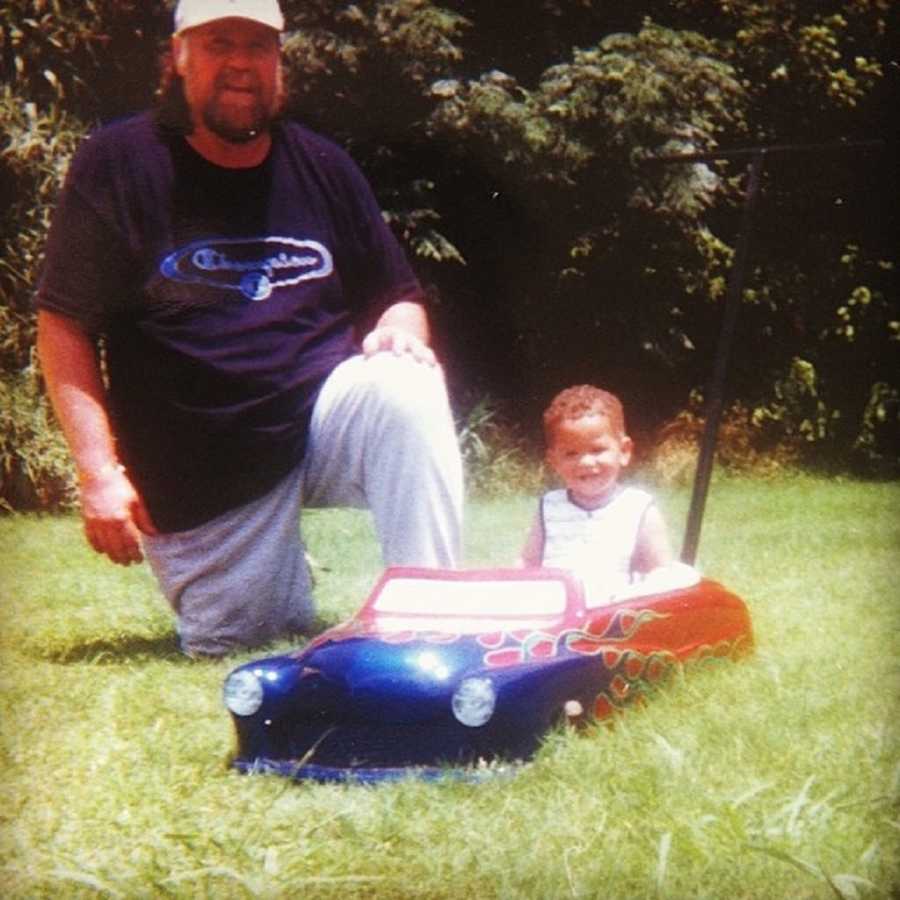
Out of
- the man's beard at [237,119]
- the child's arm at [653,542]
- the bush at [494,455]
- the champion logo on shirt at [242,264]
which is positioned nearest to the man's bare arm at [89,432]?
the champion logo on shirt at [242,264]

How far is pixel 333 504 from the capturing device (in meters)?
1.41

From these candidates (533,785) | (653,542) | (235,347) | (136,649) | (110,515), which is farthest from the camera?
(653,542)

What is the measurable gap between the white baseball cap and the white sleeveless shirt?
624 mm

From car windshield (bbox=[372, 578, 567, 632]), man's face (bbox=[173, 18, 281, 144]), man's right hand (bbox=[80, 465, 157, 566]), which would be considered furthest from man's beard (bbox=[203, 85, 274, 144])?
car windshield (bbox=[372, 578, 567, 632])

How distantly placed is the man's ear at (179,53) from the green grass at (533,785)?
17.5 inches

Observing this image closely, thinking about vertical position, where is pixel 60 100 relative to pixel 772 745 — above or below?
above

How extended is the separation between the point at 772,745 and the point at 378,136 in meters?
0.61

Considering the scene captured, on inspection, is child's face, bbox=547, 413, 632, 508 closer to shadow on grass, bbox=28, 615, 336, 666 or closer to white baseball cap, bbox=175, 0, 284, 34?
shadow on grass, bbox=28, 615, 336, 666

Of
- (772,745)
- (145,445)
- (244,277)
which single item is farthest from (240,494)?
(772,745)

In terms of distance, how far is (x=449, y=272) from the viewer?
131 centimetres

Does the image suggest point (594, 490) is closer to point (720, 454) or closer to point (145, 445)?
point (720, 454)

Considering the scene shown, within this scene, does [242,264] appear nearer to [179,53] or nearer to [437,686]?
[179,53]

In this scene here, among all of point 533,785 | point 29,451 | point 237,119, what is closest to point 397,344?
point 237,119

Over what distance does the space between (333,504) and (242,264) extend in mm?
327
